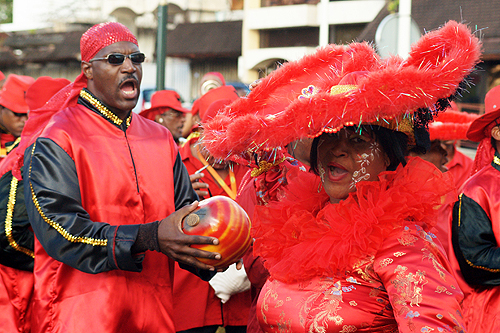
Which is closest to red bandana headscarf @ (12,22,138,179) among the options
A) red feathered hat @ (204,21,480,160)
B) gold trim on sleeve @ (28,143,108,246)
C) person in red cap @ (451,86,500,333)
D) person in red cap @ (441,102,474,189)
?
gold trim on sleeve @ (28,143,108,246)

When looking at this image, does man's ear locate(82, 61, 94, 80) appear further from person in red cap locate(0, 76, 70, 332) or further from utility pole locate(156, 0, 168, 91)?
utility pole locate(156, 0, 168, 91)

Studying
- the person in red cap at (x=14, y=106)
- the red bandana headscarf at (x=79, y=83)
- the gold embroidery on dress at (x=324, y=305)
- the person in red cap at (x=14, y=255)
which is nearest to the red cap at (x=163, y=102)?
the person in red cap at (x=14, y=106)

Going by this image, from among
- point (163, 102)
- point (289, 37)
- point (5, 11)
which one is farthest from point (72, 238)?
point (5, 11)

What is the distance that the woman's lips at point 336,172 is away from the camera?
2719mm

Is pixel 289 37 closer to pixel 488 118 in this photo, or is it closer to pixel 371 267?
pixel 488 118

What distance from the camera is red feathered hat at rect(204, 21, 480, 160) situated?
235cm

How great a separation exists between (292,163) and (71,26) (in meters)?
31.0

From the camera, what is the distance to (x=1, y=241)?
149 inches

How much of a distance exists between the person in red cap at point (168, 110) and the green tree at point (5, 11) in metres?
37.7

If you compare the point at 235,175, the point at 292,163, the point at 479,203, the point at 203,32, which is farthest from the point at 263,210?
the point at 203,32

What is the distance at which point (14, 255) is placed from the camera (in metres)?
3.85

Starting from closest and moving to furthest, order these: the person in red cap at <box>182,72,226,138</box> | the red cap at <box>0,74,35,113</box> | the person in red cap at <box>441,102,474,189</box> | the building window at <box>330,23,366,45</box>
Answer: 1. the red cap at <box>0,74,35,113</box>
2. the person in red cap at <box>441,102,474,189</box>
3. the person in red cap at <box>182,72,226,138</box>
4. the building window at <box>330,23,366,45</box>

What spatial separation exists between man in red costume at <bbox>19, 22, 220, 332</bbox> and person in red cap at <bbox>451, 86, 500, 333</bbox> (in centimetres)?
172

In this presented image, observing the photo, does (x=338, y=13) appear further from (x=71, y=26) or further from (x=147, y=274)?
(x=147, y=274)
